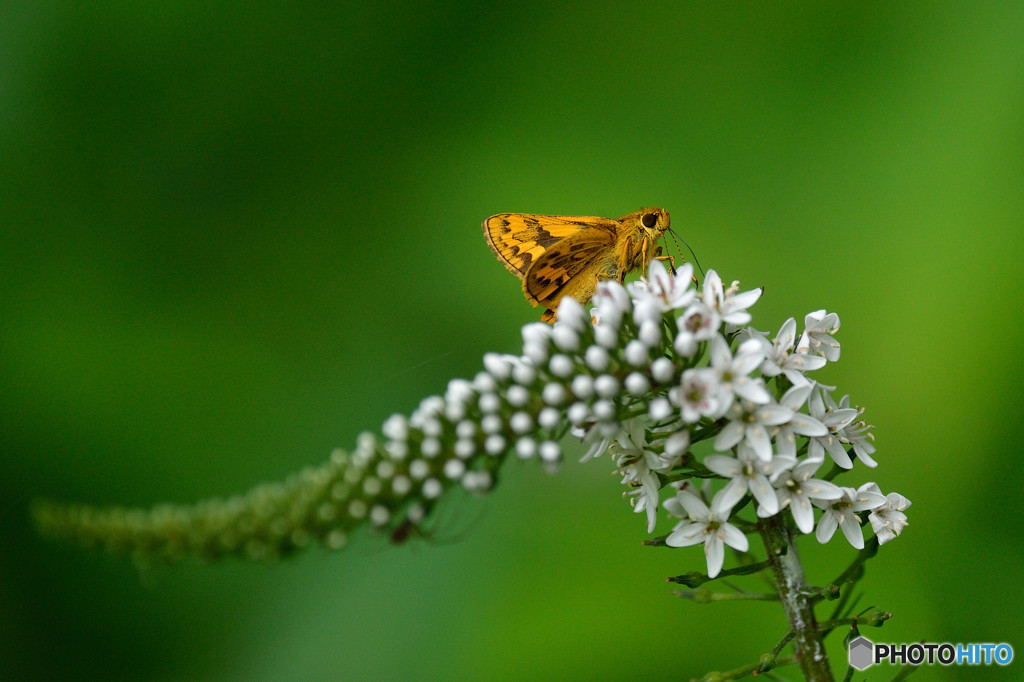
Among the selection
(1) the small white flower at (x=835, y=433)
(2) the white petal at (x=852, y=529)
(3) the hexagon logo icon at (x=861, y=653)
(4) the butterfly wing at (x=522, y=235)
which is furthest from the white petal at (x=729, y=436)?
(4) the butterfly wing at (x=522, y=235)

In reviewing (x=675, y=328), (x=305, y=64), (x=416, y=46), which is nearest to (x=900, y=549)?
(x=675, y=328)

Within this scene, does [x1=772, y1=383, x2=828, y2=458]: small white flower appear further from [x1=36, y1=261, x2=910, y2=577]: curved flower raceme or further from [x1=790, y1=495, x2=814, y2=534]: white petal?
[x1=790, y1=495, x2=814, y2=534]: white petal

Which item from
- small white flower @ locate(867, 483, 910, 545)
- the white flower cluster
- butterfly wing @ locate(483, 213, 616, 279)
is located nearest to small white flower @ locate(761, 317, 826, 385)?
the white flower cluster

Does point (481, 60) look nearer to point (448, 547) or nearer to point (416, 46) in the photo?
point (416, 46)

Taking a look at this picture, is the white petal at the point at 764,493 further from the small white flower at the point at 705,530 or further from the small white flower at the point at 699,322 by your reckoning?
the small white flower at the point at 699,322

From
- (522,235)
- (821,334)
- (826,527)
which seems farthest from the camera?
(522,235)

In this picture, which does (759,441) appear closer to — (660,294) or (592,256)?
(660,294)

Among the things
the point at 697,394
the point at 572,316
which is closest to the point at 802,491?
the point at 697,394
